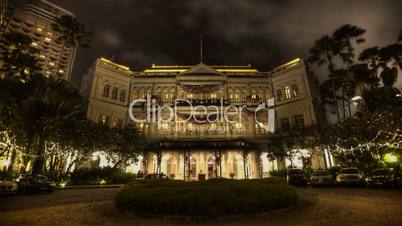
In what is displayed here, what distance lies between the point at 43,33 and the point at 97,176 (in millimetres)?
90658

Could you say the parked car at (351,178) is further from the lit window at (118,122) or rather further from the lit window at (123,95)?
the lit window at (123,95)

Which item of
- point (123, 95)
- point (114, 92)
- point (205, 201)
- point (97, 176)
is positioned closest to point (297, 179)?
point (205, 201)

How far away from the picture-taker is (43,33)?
9106cm

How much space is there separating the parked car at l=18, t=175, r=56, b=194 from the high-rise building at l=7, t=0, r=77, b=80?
258 feet

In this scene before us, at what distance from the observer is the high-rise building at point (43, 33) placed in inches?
3382

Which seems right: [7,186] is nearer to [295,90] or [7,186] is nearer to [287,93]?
[287,93]

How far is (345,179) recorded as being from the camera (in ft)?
63.3

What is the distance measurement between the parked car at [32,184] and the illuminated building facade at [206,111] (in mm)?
13733

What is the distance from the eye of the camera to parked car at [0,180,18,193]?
15.7m

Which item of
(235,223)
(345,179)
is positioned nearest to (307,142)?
(345,179)

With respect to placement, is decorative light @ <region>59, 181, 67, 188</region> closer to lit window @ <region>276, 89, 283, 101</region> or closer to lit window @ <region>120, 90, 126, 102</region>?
lit window @ <region>120, 90, 126, 102</region>

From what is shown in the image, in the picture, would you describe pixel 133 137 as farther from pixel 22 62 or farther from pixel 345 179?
pixel 345 179

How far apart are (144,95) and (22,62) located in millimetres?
16125

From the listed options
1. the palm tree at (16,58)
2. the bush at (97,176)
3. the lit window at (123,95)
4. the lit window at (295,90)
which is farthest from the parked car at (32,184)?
the lit window at (295,90)
